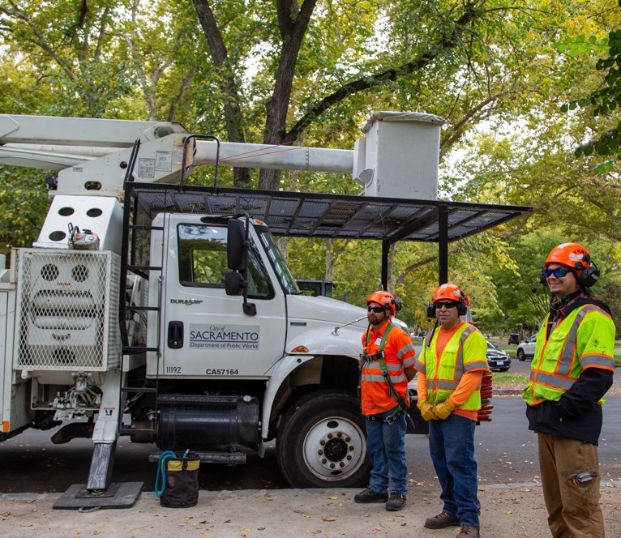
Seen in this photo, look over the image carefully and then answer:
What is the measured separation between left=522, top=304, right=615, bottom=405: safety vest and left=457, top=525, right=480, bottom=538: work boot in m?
1.33

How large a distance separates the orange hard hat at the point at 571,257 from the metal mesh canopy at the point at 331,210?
2.77m

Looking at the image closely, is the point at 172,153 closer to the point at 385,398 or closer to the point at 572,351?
the point at 385,398

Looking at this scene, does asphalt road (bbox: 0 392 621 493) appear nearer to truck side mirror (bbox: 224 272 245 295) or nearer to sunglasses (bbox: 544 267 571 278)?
truck side mirror (bbox: 224 272 245 295)

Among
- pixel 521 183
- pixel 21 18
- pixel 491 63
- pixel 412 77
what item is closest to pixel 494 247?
pixel 521 183

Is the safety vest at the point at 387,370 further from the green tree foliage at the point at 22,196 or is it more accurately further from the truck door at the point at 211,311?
Result: the green tree foliage at the point at 22,196

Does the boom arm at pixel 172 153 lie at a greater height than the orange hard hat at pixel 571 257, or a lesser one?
greater

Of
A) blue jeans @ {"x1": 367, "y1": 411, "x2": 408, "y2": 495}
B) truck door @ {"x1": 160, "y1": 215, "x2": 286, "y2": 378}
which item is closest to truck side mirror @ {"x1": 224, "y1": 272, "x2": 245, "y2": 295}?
truck door @ {"x1": 160, "y1": 215, "x2": 286, "y2": 378}

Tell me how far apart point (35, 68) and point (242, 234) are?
19387 millimetres

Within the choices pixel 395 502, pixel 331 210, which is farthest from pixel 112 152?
pixel 395 502

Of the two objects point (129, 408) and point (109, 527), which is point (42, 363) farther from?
point (109, 527)

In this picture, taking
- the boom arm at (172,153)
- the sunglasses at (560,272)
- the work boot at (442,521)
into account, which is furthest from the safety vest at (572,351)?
the boom arm at (172,153)

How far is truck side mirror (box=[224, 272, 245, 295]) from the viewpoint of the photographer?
6.63 meters

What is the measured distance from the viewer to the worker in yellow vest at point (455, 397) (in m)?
5.17

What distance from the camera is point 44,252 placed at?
6.39 metres
